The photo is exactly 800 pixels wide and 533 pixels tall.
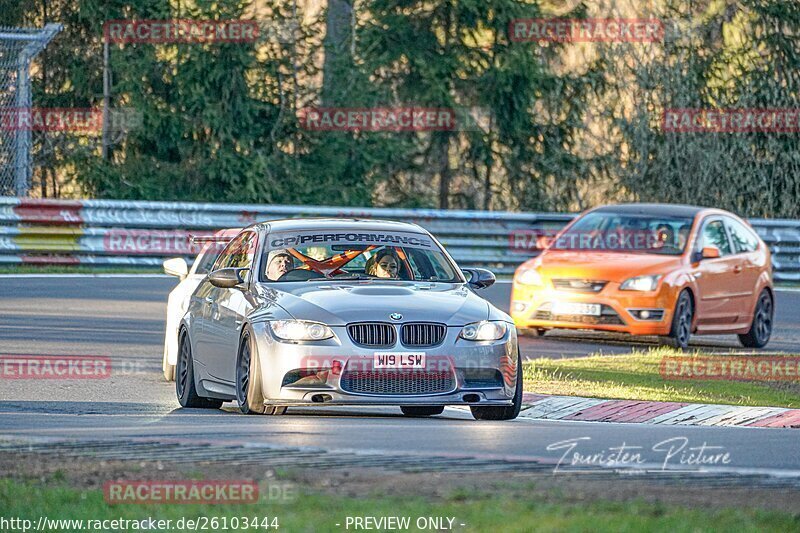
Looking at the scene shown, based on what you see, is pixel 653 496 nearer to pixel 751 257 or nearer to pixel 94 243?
pixel 751 257

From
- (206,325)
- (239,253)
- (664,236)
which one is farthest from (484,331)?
(664,236)

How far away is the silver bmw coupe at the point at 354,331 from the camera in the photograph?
11688 mm

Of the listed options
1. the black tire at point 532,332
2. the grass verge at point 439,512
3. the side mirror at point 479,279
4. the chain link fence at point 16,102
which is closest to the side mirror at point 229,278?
the side mirror at point 479,279

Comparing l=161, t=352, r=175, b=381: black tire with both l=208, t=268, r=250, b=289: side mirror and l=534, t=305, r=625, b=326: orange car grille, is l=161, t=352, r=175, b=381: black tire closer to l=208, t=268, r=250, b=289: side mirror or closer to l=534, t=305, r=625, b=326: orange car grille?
l=208, t=268, r=250, b=289: side mirror

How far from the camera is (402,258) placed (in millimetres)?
13109

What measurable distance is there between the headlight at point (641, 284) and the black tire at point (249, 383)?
7445 mm

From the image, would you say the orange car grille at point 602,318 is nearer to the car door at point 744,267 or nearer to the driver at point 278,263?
the car door at point 744,267

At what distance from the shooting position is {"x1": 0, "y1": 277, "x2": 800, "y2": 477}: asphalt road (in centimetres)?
974

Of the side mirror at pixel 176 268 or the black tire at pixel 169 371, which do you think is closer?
the side mirror at pixel 176 268

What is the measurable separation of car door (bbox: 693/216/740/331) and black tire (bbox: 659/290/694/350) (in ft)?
0.43

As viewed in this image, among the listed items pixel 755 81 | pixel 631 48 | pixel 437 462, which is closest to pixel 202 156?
pixel 631 48

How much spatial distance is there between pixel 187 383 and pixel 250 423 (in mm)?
2685

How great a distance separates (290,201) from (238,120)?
5.83ft

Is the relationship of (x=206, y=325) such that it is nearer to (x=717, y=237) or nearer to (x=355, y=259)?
(x=355, y=259)
